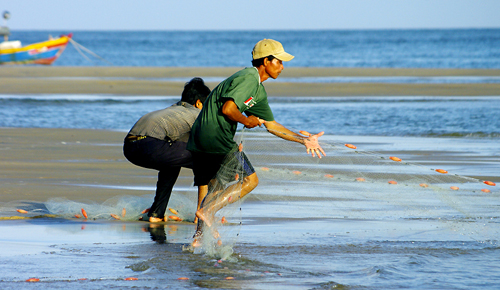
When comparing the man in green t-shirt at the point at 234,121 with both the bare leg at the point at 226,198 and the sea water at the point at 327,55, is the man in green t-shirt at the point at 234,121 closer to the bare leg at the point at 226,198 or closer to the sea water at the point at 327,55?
the bare leg at the point at 226,198

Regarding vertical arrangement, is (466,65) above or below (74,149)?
above

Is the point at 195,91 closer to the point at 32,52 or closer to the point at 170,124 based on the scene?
the point at 170,124

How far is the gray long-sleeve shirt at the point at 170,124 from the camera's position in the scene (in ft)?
16.5

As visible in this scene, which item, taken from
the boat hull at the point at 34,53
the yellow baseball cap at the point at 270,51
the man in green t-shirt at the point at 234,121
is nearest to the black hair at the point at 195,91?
the man in green t-shirt at the point at 234,121

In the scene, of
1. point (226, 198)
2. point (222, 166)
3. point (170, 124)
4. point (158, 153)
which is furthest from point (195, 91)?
point (226, 198)

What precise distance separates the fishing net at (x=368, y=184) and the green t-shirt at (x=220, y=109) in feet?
1.48

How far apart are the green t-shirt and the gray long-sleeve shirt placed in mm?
575

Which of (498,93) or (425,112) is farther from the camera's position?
(498,93)

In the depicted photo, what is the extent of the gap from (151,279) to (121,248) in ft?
2.63

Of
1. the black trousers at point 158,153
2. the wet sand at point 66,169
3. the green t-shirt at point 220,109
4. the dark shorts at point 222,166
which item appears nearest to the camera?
the green t-shirt at point 220,109

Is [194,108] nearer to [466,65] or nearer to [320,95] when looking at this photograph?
[320,95]

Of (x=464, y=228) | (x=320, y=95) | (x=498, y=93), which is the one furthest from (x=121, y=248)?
(x=498, y=93)

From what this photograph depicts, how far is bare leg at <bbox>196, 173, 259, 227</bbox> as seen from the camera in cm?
452

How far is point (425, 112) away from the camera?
14.8 meters
